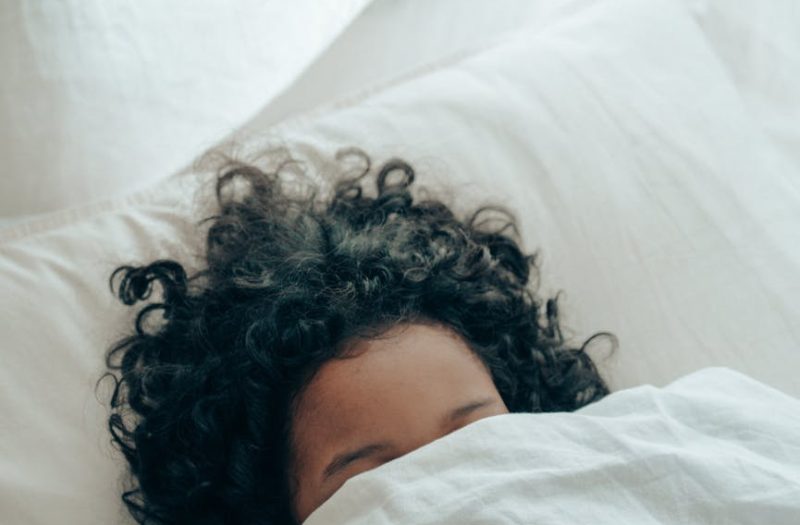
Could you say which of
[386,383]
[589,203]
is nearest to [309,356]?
[386,383]

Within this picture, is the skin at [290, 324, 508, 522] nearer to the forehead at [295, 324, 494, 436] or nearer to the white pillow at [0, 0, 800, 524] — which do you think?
the forehead at [295, 324, 494, 436]

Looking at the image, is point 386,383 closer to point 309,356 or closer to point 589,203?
point 309,356

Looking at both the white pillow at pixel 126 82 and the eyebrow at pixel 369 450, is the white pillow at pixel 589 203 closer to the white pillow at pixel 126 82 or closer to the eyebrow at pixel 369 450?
the white pillow at pixel 126 82

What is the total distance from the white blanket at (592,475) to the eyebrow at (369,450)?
3cm

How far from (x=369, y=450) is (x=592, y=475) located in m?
0.16

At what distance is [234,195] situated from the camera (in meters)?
1.01

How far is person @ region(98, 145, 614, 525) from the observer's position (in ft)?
2.68

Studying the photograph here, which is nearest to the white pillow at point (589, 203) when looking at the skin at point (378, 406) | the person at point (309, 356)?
the person at point (309, 356)

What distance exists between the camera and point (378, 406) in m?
0.80

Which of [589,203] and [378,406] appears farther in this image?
[589,203]

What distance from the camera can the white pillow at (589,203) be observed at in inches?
37.4

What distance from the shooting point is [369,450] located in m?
0.79

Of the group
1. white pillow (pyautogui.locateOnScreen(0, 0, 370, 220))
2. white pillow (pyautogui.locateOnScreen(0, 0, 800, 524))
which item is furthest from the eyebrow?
white pillow (pyautogui.locateOnScreen(0, 0, 370, 220))

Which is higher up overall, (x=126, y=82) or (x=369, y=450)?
(x=126, y=82)
